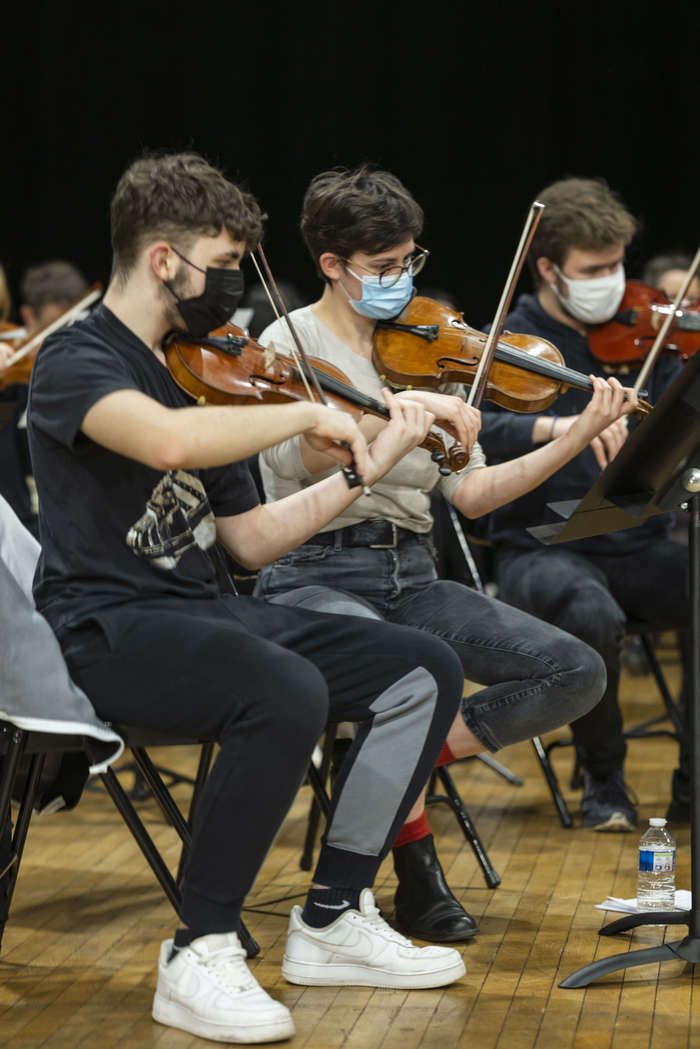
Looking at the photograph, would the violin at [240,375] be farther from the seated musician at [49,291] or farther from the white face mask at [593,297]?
the seated musician at [49,291]

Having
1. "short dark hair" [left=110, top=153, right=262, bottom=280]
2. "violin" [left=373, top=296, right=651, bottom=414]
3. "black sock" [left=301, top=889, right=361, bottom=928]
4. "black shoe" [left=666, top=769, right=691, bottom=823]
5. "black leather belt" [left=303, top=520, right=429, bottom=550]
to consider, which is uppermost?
"short dark hair" [left=110, top=153, right=262, bottom=280]

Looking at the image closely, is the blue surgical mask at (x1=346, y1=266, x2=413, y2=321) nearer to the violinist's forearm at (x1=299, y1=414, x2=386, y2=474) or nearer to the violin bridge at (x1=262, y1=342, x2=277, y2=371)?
the violinist's forearm at (x1=299, y1=414, x2=386, y2=474)

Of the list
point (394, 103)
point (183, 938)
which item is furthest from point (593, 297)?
point (394, 103)

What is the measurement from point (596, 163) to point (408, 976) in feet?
14.3

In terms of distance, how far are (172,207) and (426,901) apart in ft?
3.81

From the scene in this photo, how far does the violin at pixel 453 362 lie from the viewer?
2539 mm

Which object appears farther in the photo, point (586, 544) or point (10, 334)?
point (10, 334)

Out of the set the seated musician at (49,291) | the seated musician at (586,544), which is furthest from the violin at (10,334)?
the seated musician at (586,544)

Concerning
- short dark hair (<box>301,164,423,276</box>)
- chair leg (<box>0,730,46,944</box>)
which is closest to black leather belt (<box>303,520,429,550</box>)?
short dark hair (<box>301,164,423,276</box>)

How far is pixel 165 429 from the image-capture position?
1.88 metres

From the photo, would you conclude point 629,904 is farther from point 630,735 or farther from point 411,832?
point 630,735

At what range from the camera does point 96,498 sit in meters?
1.98

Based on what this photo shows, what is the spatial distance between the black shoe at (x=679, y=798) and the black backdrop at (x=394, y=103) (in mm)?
3138

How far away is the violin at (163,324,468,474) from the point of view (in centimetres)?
209
